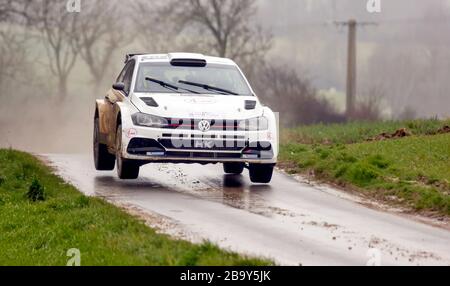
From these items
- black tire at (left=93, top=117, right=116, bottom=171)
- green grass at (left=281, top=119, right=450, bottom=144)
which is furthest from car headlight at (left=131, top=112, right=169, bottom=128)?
green grass at (left=281, top=119, right=450, bottom=144)

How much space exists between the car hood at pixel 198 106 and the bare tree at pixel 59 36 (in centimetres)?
5169

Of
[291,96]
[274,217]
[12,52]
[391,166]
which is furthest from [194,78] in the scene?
[291,96]

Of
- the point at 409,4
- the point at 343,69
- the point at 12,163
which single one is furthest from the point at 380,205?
the point at 343,69

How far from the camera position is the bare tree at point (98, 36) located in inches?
2798

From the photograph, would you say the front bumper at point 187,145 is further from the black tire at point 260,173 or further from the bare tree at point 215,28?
the bare tree at point 215,28

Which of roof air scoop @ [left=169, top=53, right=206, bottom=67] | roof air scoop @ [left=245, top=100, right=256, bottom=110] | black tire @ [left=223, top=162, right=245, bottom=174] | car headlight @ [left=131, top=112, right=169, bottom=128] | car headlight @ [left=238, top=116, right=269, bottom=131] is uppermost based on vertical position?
roof air scoop @ [left=169, top=53, right=206, bottom=67]

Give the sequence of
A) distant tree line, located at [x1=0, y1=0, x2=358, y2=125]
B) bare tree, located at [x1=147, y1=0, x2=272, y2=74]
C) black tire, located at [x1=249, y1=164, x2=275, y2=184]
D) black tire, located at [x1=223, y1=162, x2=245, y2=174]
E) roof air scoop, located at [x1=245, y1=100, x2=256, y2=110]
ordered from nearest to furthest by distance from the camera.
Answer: roof air scoop, located at [x1=245, y1=100, x2=256, y2=110]
black tire, located at [x1=249, y1=164, x2=275, y2=184]
black tire, located at [x1=223, y1=162, x2=245, y2=174]
distant tree line, located at [x1=0, y1=0, x2=358, y2=125]
bare tree, located at [x1=147, y1=0, x2=272, y2=74]

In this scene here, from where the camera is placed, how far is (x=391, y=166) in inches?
726

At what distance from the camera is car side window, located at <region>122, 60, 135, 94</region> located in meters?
18.4

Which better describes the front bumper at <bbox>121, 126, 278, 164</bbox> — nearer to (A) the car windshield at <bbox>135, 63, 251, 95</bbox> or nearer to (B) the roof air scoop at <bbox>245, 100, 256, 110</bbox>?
(B) the roof air scoop at <bbox>245, 100, 256, 110</bbox>

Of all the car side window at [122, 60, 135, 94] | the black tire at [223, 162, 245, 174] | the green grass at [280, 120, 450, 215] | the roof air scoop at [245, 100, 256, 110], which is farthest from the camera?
the black tire at [223, 162, 245, 174]

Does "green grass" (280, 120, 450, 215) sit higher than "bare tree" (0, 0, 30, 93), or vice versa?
"green grass" (280, 120, 450, 215)

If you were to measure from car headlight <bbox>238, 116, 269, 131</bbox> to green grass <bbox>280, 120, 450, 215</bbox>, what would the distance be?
173 centimetres
